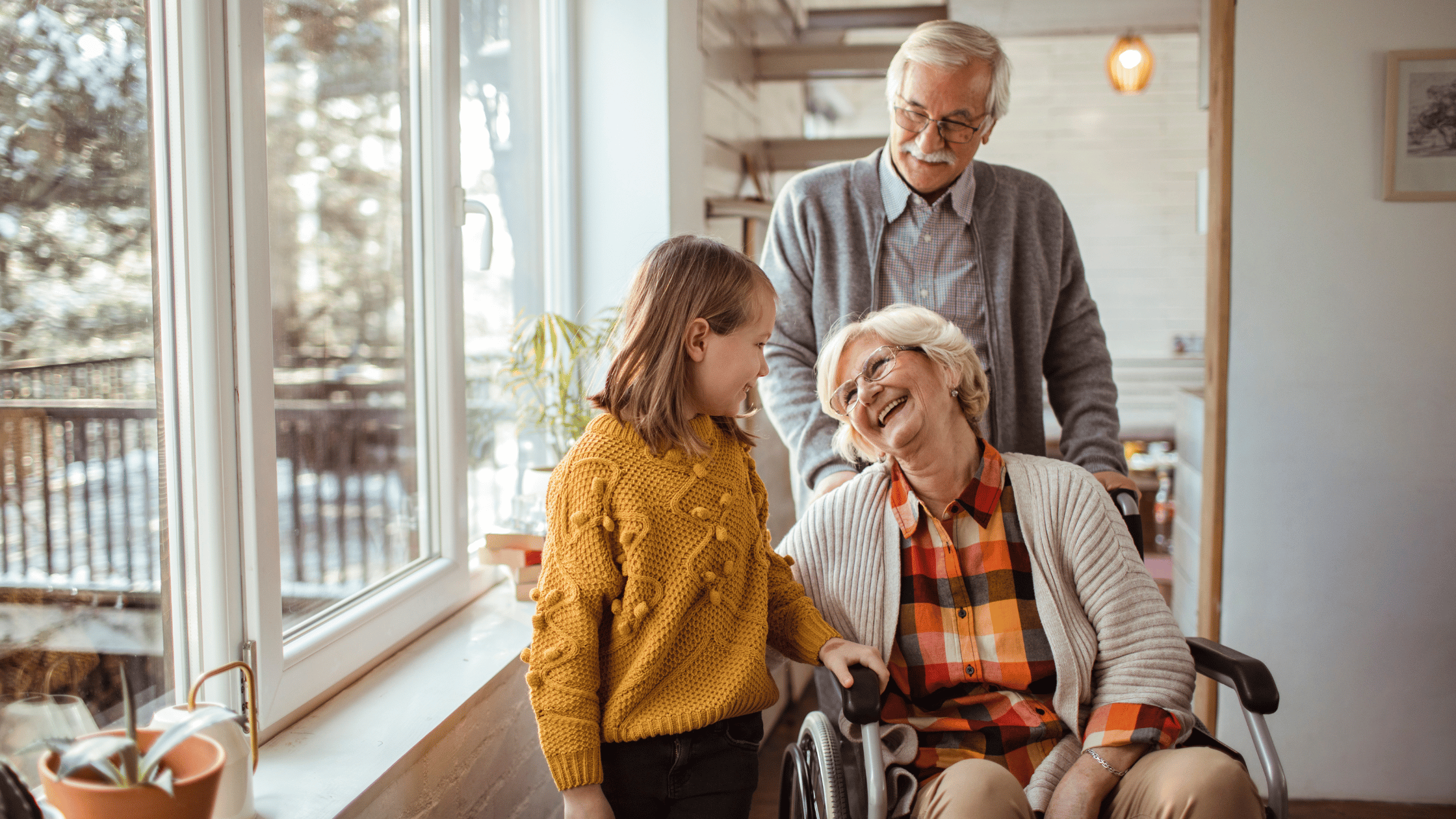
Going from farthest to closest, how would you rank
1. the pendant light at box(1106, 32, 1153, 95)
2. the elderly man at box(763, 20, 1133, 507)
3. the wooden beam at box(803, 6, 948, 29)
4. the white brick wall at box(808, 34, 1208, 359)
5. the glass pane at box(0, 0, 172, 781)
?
the white brick wall at box(808, 34, 1208, 359) < the pendant light at box(1106, 32, 1153, 95) < the wooden beam at box(803, 6, 948, 29) < the elderly man at box(763, 20, 1133, 507) < the glass pane at box(0, 0, 172, 781)

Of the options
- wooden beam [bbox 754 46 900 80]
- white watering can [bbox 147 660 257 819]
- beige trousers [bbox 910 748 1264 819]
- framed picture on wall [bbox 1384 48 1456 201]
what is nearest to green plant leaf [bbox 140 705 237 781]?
white watering can [bbox 147 660 257 819]

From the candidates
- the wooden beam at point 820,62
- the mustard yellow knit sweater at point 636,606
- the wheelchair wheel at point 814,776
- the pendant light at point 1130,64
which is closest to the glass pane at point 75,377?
the mustard yellow knit sweater at point 636,606

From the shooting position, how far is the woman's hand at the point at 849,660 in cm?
141

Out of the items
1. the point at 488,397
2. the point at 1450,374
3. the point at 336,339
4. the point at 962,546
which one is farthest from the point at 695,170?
the point at 1450,374

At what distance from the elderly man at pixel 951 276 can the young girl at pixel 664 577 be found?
430mm

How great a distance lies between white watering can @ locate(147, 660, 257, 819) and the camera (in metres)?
1.13

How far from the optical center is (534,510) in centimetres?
234

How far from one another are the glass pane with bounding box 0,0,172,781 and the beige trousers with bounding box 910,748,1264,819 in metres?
1.03

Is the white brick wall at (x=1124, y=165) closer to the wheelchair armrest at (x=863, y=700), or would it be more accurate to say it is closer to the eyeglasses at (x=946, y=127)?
the eyeglasses at (x=946, y=127)

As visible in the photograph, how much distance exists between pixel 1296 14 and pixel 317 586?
2.68 meters

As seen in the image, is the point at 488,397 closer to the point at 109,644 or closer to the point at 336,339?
the point at 336,339

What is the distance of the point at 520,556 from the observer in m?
2.24

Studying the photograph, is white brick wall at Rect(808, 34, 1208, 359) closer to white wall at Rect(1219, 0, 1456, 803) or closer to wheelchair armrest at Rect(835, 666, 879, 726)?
white wall at Rect(1219, 0, 1456, 803)

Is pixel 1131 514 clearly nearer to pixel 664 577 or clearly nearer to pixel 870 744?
pixel 870 744
